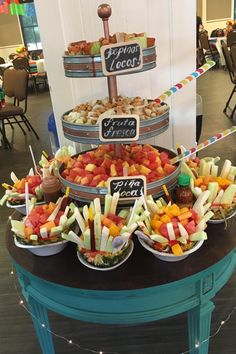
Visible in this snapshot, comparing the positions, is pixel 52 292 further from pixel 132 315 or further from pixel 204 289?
pixel 204 289

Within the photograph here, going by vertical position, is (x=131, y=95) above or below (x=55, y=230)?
above

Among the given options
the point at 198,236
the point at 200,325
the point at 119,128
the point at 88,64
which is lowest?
the point at 200,325

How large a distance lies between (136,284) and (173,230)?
176 mm

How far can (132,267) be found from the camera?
99 cm

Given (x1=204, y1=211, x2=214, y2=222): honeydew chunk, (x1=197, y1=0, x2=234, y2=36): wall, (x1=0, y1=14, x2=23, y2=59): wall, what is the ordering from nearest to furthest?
(x1=204, y1=211, x2=214, y2=222): honeydew chunk < (x1=0, y1=14, x2=23, y2=59): wall < (x1=197, y1=0, x2=234, y2=36): wall

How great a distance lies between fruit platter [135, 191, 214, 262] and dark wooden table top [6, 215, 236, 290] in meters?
0.04

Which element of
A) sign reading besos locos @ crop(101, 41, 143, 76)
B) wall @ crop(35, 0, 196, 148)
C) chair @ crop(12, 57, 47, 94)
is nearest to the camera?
sign reading besos locos @ crop(101, 41, 143, 76)

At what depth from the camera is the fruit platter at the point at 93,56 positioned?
37.2 inches

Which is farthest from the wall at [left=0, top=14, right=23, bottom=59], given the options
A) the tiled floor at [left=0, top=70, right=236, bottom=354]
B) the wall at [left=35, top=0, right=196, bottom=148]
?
the wall at [left=35, top=0, right=196, bottom=148]

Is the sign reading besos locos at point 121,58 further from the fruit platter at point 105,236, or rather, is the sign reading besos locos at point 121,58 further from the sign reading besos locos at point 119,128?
the fruit platter at point 105,236

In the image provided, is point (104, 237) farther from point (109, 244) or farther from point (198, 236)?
point (198, 236)

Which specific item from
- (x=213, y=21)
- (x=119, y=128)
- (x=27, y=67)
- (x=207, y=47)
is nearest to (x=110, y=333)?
(x=119, y=128)

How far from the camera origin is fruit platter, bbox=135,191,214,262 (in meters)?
0.93

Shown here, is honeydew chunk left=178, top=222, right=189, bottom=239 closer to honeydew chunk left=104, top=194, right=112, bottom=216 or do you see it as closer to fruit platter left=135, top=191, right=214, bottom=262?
fruit platter left=135, top=191, right=214, bottom=262
